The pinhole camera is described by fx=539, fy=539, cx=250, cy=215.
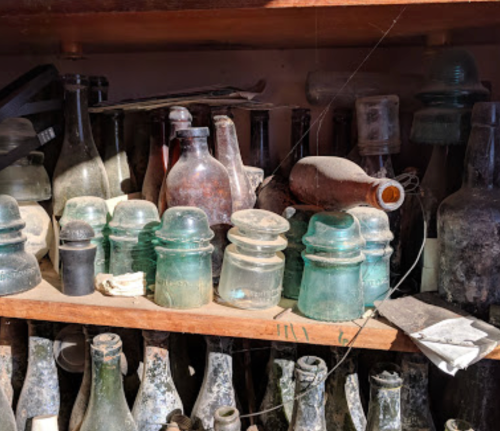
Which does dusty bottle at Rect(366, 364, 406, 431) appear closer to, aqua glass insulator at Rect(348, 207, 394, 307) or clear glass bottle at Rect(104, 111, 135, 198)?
aqua glass insulator at Rect(348, 207, 394, 307)

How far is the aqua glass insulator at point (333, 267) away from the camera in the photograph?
0.65m

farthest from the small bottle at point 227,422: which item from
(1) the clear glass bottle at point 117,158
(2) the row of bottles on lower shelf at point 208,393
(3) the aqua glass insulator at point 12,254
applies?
→ (1) the clear glass bottle at point 117,158

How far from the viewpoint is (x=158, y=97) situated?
874 millimetres

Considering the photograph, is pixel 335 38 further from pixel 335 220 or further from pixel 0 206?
pixel 0 206


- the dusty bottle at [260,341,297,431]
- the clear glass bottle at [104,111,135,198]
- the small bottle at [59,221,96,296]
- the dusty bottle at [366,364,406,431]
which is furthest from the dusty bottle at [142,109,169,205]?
the dusty bottle at [366,364,406,431]

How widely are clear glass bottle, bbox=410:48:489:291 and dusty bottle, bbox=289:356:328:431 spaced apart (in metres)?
0.27

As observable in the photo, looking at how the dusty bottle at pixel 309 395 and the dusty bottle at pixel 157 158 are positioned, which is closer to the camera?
the dusty bottle at pixel 309 395

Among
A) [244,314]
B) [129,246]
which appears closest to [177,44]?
[129,246]

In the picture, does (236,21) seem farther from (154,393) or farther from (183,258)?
(154,393)

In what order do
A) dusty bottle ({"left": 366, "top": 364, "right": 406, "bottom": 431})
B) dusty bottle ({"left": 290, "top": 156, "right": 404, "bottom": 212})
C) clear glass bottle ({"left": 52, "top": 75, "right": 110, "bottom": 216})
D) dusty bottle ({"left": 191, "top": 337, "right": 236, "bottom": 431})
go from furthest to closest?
1. clear glass bottle ({"left": 52, "top": 75, "right": 110, "bottom": 216})
2. dusty bottle ({"left": 191, "top": 337, "right": 236, "bottom": 431})
3. dusty bottle ({"left": 366, "top": 364, "right": 406, "bottom": 431})
4. dusty bottle ({"left": 290, "top": 156, "right": 404, "bottom": 212})

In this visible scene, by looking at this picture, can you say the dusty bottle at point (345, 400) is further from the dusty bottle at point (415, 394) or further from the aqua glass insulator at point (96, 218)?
the aqua glass insulator at point (96, 218)

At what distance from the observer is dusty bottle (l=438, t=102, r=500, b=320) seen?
67 centimetres

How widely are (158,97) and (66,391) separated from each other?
49 centimetres

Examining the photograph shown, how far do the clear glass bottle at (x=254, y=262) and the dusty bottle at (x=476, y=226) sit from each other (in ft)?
0.70
